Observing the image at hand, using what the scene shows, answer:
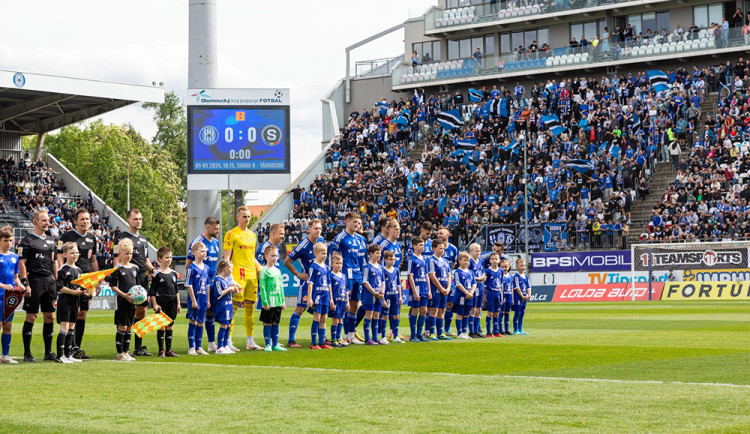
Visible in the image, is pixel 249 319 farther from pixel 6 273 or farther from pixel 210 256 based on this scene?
pixel 6 273

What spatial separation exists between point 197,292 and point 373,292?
127 inches

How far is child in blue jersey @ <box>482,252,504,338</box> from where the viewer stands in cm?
1909

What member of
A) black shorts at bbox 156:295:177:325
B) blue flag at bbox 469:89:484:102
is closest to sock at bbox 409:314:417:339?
black shorts at bbox 156:295:177:325

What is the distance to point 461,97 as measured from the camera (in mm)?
54875

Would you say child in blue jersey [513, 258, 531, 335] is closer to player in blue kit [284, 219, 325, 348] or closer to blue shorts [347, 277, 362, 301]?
blue shorts [347, 277, 362, 301]

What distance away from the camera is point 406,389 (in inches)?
386

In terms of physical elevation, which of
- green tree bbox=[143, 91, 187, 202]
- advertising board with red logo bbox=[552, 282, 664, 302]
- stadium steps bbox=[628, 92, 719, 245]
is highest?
green tree bbox=[143, 91, 187, 202]

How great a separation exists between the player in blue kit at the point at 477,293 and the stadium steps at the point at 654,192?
877 inches

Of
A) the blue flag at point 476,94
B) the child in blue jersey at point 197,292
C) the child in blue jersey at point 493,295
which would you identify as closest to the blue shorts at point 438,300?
the child in blue jersey at point 493,295

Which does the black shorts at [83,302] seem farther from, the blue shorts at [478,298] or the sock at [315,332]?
the blue shorts at [478,298]

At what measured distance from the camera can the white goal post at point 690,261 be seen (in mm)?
35938

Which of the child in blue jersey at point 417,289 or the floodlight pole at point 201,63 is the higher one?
the floodlight pole at point 201,63

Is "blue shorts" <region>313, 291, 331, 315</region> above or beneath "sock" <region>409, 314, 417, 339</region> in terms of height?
above

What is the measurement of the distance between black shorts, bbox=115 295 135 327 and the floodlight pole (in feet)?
Result: 52.5
